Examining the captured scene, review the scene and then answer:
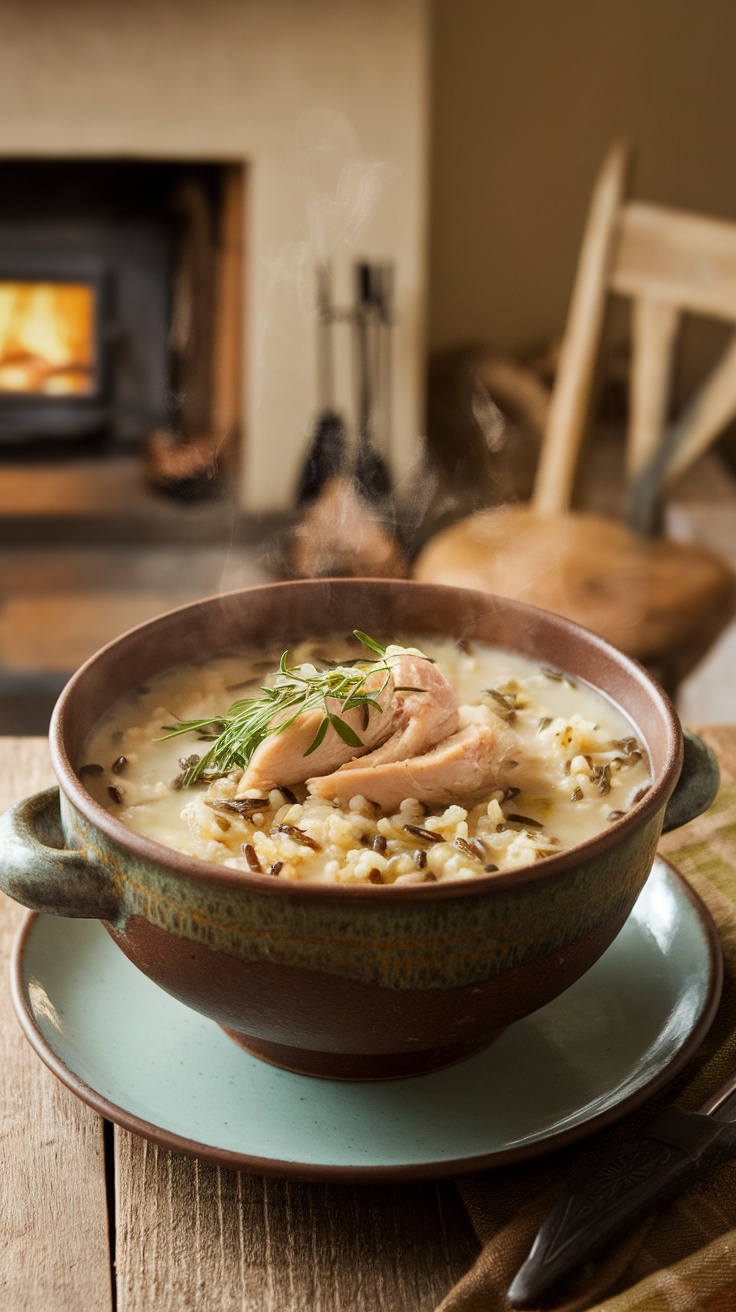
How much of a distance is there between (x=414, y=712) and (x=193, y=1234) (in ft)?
1.39

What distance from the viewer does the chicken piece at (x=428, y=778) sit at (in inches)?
38.2

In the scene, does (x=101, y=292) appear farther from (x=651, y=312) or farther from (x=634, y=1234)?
(x=634, y=1234)

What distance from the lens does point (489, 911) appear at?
791 mm

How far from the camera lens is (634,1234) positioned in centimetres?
79

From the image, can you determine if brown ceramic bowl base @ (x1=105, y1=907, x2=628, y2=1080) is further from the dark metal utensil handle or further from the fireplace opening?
the fireplace opening

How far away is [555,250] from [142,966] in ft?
15.1

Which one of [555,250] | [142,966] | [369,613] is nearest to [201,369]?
[555,250]

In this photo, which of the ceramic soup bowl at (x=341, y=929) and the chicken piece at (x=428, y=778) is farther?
the chicken piece at (x=428, y=778)

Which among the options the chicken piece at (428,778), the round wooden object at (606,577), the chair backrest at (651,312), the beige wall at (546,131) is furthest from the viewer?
the beige wall at (546,131)

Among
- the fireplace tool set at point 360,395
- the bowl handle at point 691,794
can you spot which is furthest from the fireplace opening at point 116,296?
the bowl handle at point 691,794

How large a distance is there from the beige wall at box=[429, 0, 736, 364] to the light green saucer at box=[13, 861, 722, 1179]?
428cm

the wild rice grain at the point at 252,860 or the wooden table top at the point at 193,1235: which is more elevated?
the wild rice grain at the point at 252,860

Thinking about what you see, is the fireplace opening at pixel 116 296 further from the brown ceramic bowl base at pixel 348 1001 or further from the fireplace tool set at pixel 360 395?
the brown ceramic bowl base at pixel 348 1001

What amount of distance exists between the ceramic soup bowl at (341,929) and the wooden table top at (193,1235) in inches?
4.0
